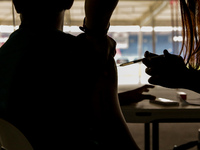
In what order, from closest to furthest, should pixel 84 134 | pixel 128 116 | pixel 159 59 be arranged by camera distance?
1. pixel 84 134
2. pixel 159 59
3. pixel 128 116

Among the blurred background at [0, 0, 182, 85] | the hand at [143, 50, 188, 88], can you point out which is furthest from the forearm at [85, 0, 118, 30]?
the blurred background at [0, 0, 182, 85]

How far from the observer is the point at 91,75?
1.47 feet

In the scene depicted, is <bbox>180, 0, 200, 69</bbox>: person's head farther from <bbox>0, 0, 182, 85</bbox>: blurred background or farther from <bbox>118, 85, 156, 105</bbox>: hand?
<bbox>0, 0, 182, 85</bbox>: blurred background

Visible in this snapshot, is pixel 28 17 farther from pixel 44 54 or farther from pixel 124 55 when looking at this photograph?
pixel 124 55

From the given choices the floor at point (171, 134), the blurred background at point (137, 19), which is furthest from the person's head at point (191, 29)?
the blurred background at point (137, 19)

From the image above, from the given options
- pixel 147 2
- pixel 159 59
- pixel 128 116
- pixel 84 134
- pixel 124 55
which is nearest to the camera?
pixel 84 134

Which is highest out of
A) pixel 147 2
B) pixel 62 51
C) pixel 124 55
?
pixel 147 2

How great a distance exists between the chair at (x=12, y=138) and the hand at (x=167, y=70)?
1.28 ft

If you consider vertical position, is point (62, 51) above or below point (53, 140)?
above

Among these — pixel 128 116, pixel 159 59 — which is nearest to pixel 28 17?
pixel 159 59

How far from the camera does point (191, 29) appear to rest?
30.5 inches

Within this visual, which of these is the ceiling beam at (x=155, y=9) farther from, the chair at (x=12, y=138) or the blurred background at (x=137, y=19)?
the chair at (x=12, y=138)

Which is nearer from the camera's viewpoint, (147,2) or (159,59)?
(159,59)

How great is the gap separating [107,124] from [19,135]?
0.18 meters
